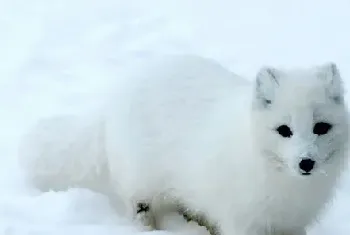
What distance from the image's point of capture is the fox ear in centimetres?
294

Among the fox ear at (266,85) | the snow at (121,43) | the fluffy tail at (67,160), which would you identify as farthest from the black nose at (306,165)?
the fluffy tail at (67,160)

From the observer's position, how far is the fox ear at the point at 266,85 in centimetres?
294

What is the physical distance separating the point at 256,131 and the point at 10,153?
167 centimetres

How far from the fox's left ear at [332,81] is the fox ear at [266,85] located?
165 millimetres

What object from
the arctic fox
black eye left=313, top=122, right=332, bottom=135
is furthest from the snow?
black eye left=313, top=122, right=332, bottom=135

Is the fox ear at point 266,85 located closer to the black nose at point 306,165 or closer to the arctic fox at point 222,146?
the arctic fox at point 222,146

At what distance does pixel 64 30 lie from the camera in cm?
616

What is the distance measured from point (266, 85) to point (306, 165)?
1.29 ft

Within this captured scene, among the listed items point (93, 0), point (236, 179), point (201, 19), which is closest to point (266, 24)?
point (201, 19)

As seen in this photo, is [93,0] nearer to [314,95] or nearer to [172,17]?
[172,17]

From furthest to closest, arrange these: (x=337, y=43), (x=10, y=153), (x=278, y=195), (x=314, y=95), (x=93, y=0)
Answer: (x=93, y=0), (x=337, y=43), (x=10, y=153), (x=278, y=195), (x=314, y=95)

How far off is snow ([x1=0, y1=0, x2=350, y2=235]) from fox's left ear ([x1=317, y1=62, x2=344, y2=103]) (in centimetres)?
88

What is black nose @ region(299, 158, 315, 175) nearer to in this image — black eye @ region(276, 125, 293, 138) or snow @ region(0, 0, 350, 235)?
black eye @ region(276, 125, 293, 138)

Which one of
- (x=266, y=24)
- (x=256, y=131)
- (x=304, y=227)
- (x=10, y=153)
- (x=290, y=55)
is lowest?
(x=304, y=227)
